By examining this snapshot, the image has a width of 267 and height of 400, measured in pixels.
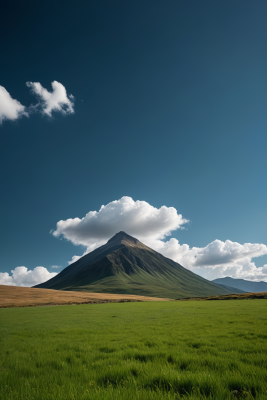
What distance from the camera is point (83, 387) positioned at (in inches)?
197

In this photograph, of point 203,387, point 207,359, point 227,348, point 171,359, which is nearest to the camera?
point 203,387

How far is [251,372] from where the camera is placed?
18.3 feet

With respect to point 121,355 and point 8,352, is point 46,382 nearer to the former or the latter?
point 121,355

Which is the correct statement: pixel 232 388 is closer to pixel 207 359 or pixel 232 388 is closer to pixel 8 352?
pixel 207 359

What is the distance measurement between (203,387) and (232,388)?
2.46 feet

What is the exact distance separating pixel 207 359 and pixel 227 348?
103 inches

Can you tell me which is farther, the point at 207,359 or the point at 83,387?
the point at 207,359

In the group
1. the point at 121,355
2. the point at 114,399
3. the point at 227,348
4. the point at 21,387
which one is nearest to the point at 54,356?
the point at 121,355

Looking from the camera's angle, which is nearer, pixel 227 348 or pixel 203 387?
pixel 203 387

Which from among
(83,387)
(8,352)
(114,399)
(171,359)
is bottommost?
(8,352)

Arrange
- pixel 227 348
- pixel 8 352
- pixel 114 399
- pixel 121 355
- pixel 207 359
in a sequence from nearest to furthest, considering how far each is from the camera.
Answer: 1. pixel 114 399
2. pixel 207 359
3. pixel 121 355
4. pixel 227 348
5. pixel 8 352

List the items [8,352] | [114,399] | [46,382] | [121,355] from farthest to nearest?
[8,352] < [121,355] < [46,382] < [114,399]

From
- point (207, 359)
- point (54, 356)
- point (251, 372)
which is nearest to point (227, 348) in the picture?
point (207, 359)

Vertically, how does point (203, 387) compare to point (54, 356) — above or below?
above
